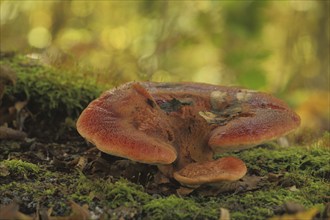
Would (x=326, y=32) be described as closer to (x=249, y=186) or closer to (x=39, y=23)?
(x=39, y=23)

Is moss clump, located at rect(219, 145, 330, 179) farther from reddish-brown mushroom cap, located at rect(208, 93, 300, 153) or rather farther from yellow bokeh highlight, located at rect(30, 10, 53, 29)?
yellow bokeh highlight, located at rect(30, 10, 53, 29)

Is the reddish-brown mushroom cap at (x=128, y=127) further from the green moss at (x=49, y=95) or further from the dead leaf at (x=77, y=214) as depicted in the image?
the green moss at (x=49, y=95)

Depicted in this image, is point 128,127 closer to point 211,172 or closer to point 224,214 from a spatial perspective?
point 211,172

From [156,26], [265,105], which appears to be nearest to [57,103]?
[265,105]

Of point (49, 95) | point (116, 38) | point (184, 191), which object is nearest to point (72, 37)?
point (116, 38)

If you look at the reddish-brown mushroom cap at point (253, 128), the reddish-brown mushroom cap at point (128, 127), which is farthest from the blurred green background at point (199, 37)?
the reddish-brown mushroom cap at point (128, 127)

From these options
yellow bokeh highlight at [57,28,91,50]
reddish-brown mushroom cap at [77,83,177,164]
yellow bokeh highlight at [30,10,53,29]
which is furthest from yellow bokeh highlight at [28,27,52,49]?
reddish-brown mushroom cap at [77,83,177,164]
